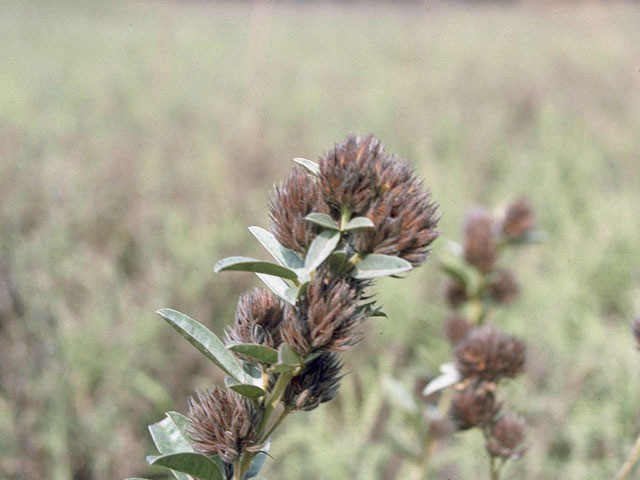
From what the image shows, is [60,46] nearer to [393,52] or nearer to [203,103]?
[203,103]

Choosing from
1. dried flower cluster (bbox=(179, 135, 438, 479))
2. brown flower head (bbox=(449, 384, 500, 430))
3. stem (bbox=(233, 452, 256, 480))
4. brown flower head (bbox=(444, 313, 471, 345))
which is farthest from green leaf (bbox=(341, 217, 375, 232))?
brown flower head (bbox=(444, 313, 471, 345))

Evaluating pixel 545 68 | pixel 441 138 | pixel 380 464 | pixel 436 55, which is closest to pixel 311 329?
pixel 380 464

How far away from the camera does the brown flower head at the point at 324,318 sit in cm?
54

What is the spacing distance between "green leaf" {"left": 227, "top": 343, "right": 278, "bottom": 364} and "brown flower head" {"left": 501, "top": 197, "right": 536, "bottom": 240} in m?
0.97

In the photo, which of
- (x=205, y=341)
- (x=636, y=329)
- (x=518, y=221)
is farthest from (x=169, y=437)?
(x=518, y=221)

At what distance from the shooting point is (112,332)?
2250mm

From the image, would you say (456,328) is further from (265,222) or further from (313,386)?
(265,222)

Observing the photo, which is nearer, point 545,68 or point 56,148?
point 56,148

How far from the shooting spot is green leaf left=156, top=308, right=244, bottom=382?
55 cm

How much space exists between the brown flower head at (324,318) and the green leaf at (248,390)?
5 centimetres

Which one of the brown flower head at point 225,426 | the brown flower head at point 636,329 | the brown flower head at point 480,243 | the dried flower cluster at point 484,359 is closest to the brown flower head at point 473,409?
the dried flower cluster at point 484,359

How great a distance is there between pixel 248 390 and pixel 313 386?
7 centimetres

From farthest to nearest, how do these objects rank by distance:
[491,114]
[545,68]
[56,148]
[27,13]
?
[27,13], [545,68], [491,114], [56,148]

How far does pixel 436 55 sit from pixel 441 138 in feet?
11.8
